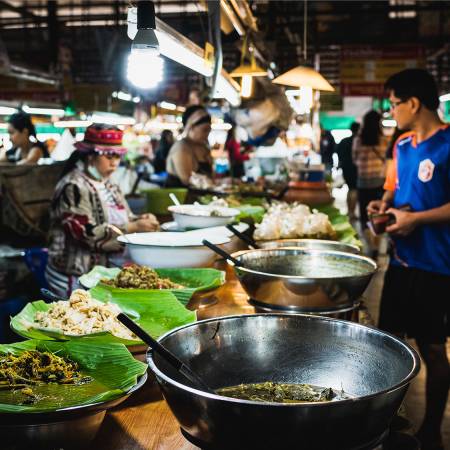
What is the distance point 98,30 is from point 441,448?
947 cm

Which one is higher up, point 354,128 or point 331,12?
point 331,12

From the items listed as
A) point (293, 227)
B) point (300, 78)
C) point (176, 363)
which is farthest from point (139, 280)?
point (300, 78)

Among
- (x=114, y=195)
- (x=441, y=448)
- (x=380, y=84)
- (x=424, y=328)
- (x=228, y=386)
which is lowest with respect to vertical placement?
(x=441, y=448)

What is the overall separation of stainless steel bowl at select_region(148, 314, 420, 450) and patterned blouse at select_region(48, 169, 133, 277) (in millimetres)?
2280

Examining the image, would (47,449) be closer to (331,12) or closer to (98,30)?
(331,12)

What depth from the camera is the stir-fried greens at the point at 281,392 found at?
1.50 m

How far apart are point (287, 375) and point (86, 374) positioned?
0.56m

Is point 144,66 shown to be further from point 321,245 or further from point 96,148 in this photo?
point 96,148

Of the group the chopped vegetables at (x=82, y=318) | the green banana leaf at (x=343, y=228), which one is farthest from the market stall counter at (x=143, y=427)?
the green banana leaf at (x=343, y=228)

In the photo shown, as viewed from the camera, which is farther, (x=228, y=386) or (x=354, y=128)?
(x=354, y=128)

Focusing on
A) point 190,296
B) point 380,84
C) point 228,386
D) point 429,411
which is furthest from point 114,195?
point 380,84

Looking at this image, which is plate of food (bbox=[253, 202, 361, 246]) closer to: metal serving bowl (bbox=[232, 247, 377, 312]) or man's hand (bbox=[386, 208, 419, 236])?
man's hand (bbox=[386, 208, 419, 236])

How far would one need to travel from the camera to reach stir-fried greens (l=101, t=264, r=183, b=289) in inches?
96.7

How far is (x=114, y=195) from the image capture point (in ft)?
14.3
